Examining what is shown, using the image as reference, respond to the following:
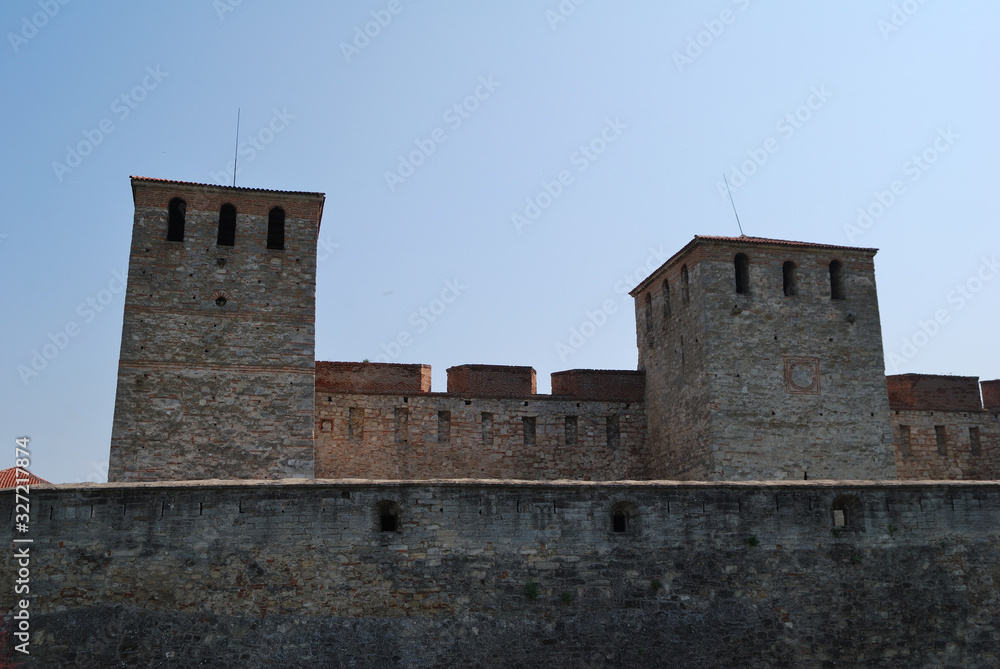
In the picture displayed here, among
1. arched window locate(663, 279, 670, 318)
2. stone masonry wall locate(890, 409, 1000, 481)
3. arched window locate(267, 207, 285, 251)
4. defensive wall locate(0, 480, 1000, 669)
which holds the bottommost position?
defensive wall locate(0, 480, 1000, 669)

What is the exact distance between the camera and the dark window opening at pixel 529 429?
2333 cm

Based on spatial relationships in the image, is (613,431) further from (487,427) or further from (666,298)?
(666,298)

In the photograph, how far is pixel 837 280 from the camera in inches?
906

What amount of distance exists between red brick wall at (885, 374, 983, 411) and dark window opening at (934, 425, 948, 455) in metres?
0.59

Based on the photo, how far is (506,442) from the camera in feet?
76.0

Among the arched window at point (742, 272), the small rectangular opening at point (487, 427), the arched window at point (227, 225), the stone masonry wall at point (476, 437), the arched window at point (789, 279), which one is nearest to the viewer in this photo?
the arched window at point (227, 225)

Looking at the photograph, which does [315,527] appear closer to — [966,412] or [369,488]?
[369,488]

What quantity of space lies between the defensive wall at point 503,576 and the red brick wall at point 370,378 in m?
8.66

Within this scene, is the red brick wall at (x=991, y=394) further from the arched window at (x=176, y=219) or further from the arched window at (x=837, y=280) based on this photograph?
the arched window at (x=176, y=219)

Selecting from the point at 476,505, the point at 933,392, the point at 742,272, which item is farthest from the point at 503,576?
the point at 933,392

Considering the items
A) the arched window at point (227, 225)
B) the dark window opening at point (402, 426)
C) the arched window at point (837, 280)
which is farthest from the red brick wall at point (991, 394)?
the arched window at point (227, 225)

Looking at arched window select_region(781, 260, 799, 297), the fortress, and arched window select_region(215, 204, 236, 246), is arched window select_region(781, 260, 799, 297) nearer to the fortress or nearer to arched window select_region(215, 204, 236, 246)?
the fortress

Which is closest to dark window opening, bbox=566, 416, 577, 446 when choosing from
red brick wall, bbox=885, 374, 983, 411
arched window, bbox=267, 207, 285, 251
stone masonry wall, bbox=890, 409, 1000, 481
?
arched window, bbox=267, 207, 285, 251

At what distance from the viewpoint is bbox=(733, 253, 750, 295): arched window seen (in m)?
22.2
